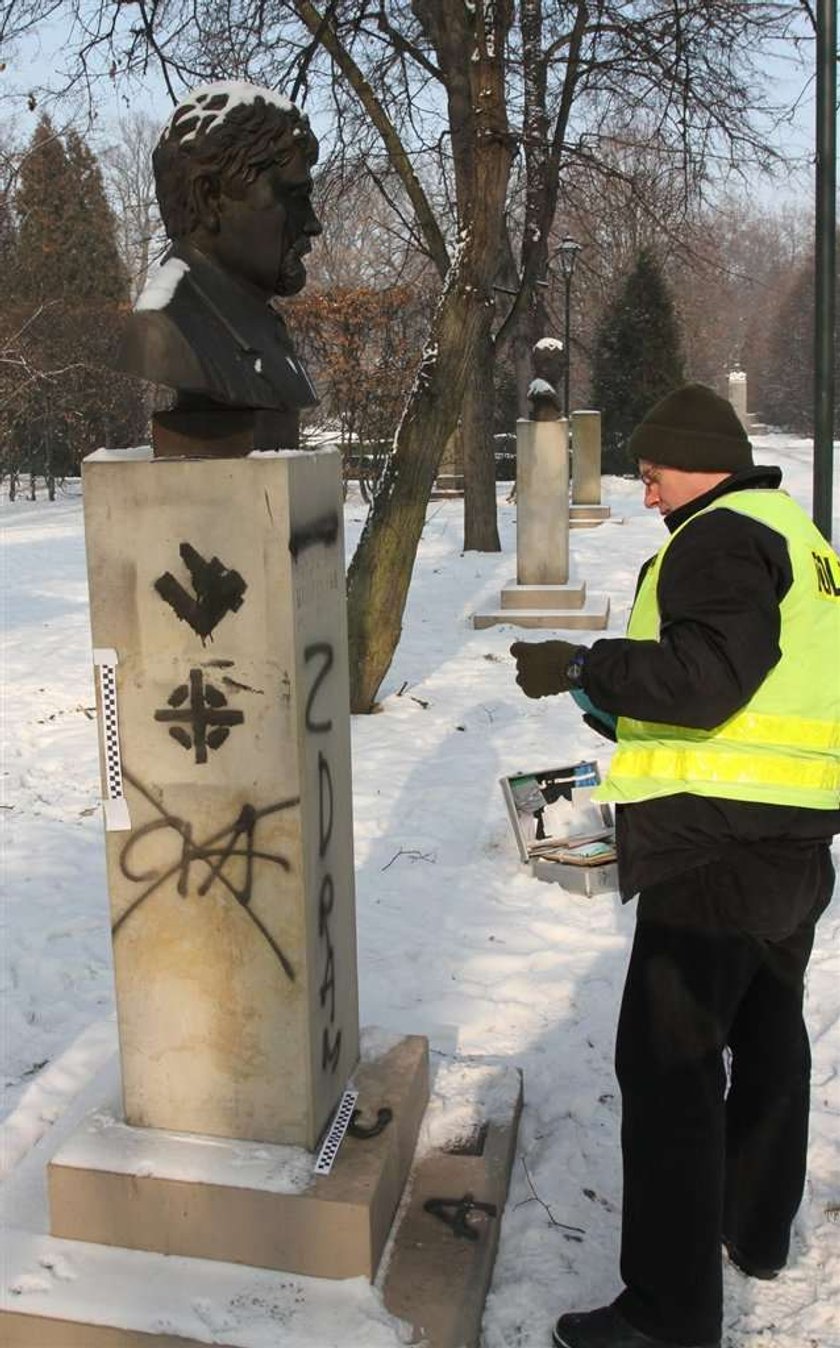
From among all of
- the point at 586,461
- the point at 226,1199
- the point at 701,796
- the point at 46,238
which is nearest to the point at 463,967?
the point at 226,1199

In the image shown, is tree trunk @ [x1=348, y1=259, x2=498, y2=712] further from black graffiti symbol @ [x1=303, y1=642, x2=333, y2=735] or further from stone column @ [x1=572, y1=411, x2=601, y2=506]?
stone column @ [x1=572, y1=411, x2=601, y2=506]

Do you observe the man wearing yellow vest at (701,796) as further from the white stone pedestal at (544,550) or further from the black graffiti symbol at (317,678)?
the white stone pedestal at (544,550)

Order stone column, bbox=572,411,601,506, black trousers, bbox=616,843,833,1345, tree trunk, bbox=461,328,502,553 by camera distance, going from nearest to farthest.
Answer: black trousers, bbox=616,843,833,1345
tree trunk, bbox=461,328,502,553
stone column, bbox=572,411,601,506

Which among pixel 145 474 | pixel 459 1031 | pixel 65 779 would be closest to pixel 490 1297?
pixel 459 1031

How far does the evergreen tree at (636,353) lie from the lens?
3000 cm

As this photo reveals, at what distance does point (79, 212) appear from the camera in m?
26.3

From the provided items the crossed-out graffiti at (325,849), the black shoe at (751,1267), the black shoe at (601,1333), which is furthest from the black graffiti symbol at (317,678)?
the black shoe at (751,1267)

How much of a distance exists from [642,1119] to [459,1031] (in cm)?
149

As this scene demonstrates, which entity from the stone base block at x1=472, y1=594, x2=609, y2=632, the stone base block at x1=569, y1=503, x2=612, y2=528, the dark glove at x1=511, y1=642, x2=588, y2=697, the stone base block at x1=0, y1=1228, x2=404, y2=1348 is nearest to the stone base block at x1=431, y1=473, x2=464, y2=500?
the stone base block at x1=569, y1=503, x2=612, y2=528

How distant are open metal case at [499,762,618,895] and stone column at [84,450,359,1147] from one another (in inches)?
88.7

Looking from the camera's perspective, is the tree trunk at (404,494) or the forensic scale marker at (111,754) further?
the tree trunk at (404,494)

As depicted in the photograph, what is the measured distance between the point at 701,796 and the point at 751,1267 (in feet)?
3.87

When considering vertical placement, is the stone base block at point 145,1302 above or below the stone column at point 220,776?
below

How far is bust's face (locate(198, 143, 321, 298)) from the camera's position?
266 centimetres
